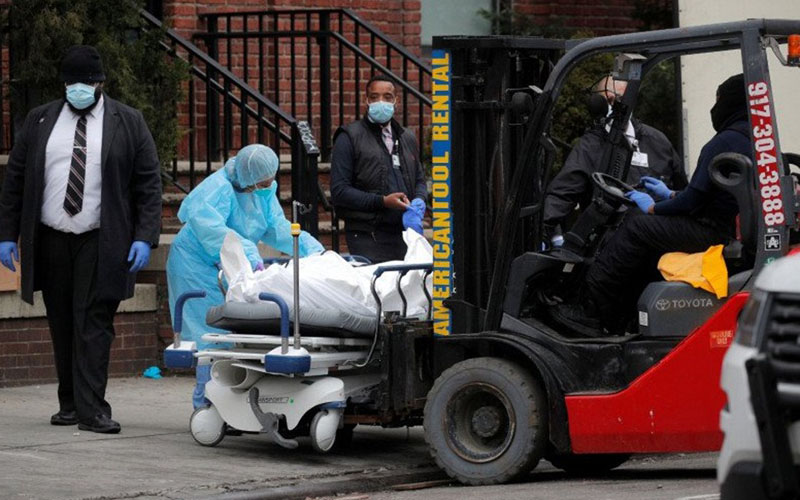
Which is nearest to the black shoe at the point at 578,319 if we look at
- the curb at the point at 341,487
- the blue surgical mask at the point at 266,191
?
the curb at the point at 341,487

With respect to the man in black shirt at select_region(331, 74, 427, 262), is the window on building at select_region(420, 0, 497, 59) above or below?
above

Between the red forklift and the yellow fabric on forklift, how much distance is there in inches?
2.2

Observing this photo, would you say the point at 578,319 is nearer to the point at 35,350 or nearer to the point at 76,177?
the point at 76,177

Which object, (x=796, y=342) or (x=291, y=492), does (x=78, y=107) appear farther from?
(x=796, y=342)

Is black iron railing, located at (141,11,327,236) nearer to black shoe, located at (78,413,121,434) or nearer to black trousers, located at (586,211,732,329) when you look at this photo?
black shoe, located at (78,413,121,434)

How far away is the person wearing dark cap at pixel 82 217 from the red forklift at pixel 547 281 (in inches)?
76.7

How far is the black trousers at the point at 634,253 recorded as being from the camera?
8578mm

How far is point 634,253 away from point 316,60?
7368 mm

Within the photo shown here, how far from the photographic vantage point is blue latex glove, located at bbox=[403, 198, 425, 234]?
11078mm

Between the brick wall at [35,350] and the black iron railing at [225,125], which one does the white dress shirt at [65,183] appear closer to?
the brick wall at [35,350]

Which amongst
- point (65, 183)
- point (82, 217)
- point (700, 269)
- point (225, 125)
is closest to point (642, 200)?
point (700, 269)

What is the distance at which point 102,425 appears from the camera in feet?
32.9

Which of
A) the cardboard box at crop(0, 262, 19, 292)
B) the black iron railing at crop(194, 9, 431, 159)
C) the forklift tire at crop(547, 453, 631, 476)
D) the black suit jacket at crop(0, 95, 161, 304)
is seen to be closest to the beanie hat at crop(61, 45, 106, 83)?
the black suit jacket at crop(0, 95, 161, 304)

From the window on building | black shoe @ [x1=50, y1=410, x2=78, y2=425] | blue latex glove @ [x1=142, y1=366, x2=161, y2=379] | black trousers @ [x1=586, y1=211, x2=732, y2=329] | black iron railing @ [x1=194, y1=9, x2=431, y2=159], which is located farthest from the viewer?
the window on building
